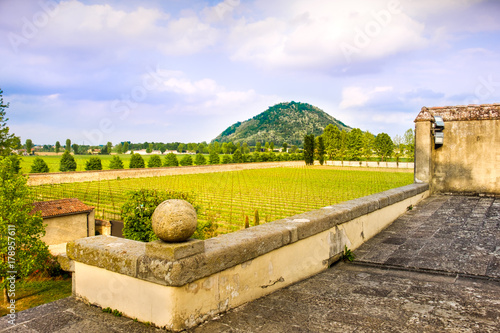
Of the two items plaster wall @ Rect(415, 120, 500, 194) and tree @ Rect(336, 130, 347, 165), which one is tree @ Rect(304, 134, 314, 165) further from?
plaster wall @ Rect(415, 120, 500, 194)

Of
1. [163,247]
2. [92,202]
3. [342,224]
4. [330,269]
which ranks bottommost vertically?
[92,202]

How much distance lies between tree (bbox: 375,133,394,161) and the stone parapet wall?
69.4m

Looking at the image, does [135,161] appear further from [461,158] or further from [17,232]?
[461,158]

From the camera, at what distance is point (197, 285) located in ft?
7.80

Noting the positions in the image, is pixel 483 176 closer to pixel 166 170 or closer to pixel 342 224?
pixel 342 224

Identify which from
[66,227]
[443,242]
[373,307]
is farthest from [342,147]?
[373,307]

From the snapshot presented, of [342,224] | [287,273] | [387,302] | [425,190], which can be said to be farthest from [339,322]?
[425,190]

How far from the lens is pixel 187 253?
2.29m

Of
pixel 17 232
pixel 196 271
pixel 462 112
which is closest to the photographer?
pixel 196 271

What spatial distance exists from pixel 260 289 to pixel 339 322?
78cm

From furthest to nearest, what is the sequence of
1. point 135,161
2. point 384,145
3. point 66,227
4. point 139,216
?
1. point 384,145
2. point 135,161
3. point 66,227
4. point 139,216

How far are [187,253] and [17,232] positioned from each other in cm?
968

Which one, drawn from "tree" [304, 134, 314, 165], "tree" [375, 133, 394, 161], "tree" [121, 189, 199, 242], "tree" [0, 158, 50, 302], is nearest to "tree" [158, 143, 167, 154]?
"tree" [304, 134, 314, 165]

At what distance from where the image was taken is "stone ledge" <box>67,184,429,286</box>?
2234 mm
